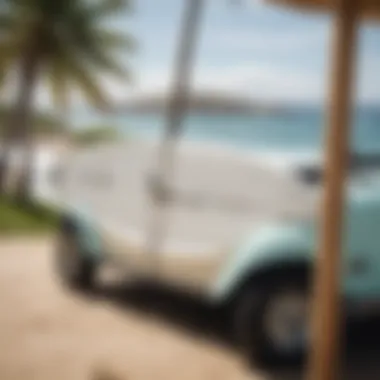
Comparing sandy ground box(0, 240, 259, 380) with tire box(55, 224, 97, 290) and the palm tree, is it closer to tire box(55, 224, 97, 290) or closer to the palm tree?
tire box(55, 224, 97, 290)

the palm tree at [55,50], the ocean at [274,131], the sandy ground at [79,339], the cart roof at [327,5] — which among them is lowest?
the sandy ground at [79,339]

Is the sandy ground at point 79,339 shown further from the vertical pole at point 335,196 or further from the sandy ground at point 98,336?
the vertical pole at point 335,196

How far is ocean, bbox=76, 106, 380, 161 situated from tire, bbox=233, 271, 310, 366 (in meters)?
0.37

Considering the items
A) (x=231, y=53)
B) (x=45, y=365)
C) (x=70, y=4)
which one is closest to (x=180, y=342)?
(x=45, y=365)

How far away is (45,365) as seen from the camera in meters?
2.52

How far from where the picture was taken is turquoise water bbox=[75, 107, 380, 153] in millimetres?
2545

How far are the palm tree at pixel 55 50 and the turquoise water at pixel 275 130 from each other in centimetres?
21

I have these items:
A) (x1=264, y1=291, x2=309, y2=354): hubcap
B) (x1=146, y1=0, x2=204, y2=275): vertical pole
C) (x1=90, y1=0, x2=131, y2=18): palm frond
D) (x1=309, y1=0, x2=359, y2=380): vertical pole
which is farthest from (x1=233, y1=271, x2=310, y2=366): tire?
(x1=90, y1=0, x2=131, y2=18): palm frond

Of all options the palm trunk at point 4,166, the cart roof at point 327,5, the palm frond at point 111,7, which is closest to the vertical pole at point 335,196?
the cart roof at point 327,5

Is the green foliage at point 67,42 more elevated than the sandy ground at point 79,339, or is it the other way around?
the green foliage at point 67,42

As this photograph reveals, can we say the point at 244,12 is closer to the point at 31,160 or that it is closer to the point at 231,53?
the point at 231,53

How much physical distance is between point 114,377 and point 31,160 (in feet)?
2.10

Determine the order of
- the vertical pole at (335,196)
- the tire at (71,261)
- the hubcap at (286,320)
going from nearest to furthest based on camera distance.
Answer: the vertical pole at (335,196) < the hubcap at (286,320) < the tire at (71,261)

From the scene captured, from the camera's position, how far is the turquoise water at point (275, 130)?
2.54m
